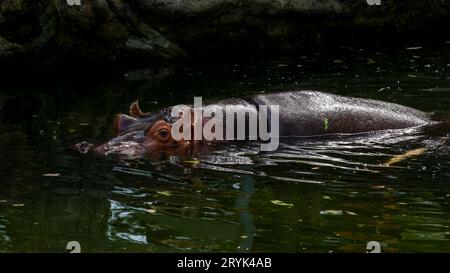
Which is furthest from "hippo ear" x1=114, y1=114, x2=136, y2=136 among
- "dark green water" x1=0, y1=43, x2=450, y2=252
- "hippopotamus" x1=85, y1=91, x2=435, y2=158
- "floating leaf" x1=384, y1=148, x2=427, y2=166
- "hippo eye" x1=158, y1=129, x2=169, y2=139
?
"floating leaf" x1=384, y1=148, x2=427, y2=166

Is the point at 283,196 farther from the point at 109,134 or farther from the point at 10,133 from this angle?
the point at 10,133

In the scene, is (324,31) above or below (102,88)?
above

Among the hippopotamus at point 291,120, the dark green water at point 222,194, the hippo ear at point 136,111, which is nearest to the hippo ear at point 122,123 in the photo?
the hippopotamus at point 291,120

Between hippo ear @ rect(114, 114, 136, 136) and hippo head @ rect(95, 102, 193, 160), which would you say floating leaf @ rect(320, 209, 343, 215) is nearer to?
hippo head @ rect(95, 102, 193, 160)

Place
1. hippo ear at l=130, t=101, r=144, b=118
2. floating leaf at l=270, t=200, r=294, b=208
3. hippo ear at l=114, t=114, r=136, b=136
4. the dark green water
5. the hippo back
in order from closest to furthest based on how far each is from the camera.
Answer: the dark green water → floating leaf at l=270, t=200, r=294, b=208 → hippo ear at l=114, t=114, r=136, b=136 → hippo ear at l=130, t=101, r=144, b=118 → the hippo back

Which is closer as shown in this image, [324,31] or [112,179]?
[112,179]

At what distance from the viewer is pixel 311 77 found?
11391 millimetres

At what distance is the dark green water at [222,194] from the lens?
5.45 m

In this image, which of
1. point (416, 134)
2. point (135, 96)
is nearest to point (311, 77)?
point (135, 96)

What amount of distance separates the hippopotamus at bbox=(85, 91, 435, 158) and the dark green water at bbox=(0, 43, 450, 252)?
19cm

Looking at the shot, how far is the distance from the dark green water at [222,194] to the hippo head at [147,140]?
208mm

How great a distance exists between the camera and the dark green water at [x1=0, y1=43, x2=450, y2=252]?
5.45 metres

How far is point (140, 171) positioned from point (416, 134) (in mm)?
2704

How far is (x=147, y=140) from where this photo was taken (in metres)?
7.44
